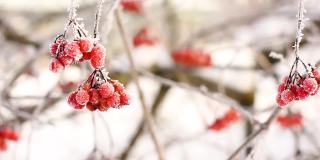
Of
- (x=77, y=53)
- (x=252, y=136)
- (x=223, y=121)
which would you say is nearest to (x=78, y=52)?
(x=77, y=53)

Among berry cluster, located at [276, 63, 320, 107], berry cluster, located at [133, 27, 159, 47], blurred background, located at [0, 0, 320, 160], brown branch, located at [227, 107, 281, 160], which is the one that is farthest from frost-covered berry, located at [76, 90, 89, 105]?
berry cluster, located at [133, 27, 159, 47]

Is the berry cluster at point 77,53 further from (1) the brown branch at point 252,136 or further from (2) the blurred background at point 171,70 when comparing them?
(2) the blurred background at point 171,70

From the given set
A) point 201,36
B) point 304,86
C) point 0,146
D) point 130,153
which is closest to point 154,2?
point 201,36

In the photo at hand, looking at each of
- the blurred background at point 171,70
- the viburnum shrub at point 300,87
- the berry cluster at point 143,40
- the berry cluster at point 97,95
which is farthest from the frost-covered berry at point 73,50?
the berry cluster at point 143,40

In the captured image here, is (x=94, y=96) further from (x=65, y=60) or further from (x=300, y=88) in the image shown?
(x=300, y=88)

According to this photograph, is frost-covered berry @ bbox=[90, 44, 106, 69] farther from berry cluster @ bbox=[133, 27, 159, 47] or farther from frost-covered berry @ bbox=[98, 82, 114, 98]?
berry cluster @ bbox=[133, 27, 159, 47]

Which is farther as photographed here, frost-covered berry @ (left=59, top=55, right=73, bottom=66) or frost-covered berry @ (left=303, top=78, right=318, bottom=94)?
frost-covered berry @ (left=303, top=78, right=318, bottom=94)
